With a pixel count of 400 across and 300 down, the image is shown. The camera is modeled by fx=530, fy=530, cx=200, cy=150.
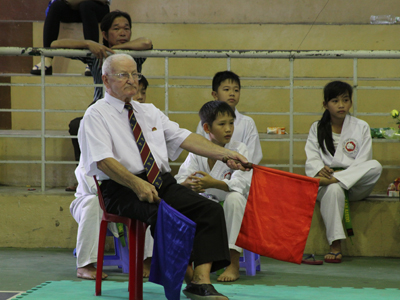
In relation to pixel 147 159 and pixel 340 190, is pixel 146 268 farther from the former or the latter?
pixel 340 190

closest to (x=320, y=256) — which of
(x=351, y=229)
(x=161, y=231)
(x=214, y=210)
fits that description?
(x=351, y=229)

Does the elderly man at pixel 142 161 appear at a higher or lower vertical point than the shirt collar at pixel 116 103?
lower

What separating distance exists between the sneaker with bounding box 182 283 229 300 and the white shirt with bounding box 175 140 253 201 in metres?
0.94

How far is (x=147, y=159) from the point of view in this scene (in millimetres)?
2672

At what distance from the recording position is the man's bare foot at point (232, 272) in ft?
10.1

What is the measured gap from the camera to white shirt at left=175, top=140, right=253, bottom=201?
10.8ft

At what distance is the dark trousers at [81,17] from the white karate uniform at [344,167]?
2.09m

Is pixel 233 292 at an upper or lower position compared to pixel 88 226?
lower

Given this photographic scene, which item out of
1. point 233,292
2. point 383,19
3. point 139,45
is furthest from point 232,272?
point 383,19

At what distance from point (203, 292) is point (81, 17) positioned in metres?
3.11

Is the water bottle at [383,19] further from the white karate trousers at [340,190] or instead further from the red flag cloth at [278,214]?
the red flag cloth at [278,214]

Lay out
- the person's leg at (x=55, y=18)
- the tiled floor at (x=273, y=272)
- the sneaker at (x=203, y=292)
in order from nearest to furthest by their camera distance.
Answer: the sneaker at (x=203, y=292), the tiled floor at (x=273, y=272), the person's leg at (x=55, y=18)

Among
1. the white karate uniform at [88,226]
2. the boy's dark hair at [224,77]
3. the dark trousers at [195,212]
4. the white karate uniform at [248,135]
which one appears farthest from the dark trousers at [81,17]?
the dark trousers at [195,212]

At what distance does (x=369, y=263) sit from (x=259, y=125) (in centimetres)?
216
